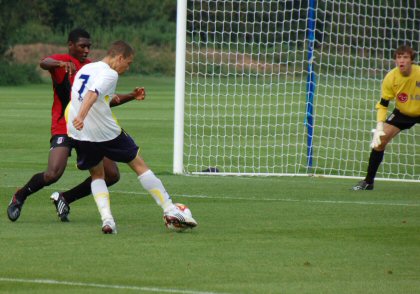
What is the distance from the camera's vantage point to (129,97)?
11945mm

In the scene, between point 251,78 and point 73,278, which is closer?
point 73,278

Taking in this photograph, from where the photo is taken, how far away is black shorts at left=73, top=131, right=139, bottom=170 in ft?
36.8

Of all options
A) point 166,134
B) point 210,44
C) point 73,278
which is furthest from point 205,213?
point 166,134

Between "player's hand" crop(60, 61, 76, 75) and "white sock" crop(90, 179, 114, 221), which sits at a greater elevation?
"player's hand" crop(60, 61, 76, 75)

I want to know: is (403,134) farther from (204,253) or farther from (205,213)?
(204,253)

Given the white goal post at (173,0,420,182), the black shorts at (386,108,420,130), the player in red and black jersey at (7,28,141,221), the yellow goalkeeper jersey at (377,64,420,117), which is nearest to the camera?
the player in red and black jersey at (7,28,141,221)

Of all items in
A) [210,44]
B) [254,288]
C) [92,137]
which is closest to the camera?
[254,288]

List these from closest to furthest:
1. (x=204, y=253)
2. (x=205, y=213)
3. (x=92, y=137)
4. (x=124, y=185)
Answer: (x=204, y=253) → (x=92, y=137) → (x=205, y=213) → (x=124, y=185)

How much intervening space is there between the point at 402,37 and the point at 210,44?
130 inches

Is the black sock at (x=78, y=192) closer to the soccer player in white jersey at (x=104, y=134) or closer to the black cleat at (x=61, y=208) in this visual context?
the black cleat at (x=61, y=208)

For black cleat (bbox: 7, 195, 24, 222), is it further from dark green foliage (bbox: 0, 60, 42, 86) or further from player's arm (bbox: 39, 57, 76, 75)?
dark green foliage (bbox: 0, 60, 42, 86)

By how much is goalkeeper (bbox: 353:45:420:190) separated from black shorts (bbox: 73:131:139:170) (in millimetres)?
4933

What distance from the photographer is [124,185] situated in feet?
52.4

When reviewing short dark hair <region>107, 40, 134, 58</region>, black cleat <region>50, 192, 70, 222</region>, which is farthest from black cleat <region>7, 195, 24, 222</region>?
short dark hair <region>107, 40, 134, 58</region>
